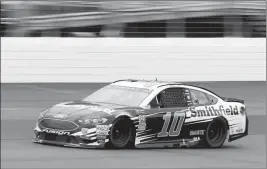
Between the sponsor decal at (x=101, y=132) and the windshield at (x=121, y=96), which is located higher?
the windshield at (x=121, y=96)

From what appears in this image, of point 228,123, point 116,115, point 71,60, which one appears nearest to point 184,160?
point 116,115

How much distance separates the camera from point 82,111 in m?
14.7

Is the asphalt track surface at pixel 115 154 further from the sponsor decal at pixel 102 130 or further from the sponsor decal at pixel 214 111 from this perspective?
the sponsor decal at pixel 214 111

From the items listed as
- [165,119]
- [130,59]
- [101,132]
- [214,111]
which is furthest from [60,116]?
[130,59]

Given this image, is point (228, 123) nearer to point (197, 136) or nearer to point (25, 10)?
point (197, 136)

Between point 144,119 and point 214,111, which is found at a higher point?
point 214,111

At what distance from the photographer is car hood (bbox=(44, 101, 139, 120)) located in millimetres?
14508

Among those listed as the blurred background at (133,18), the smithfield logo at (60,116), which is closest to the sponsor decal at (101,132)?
the smithfield logo at (60,116)

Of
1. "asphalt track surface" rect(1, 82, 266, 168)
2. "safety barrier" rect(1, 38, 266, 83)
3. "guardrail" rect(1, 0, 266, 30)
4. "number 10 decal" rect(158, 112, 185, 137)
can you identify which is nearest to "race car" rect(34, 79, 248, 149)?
"number 10 decal" rect(158, 112, 185, 137)

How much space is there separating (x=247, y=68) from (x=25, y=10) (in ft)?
25.8

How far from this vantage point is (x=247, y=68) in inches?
1236

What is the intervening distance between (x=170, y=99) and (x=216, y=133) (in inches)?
43.3

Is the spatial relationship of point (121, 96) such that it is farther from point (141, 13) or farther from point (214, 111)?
point (141, 13)

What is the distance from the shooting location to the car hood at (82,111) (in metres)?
14.5
